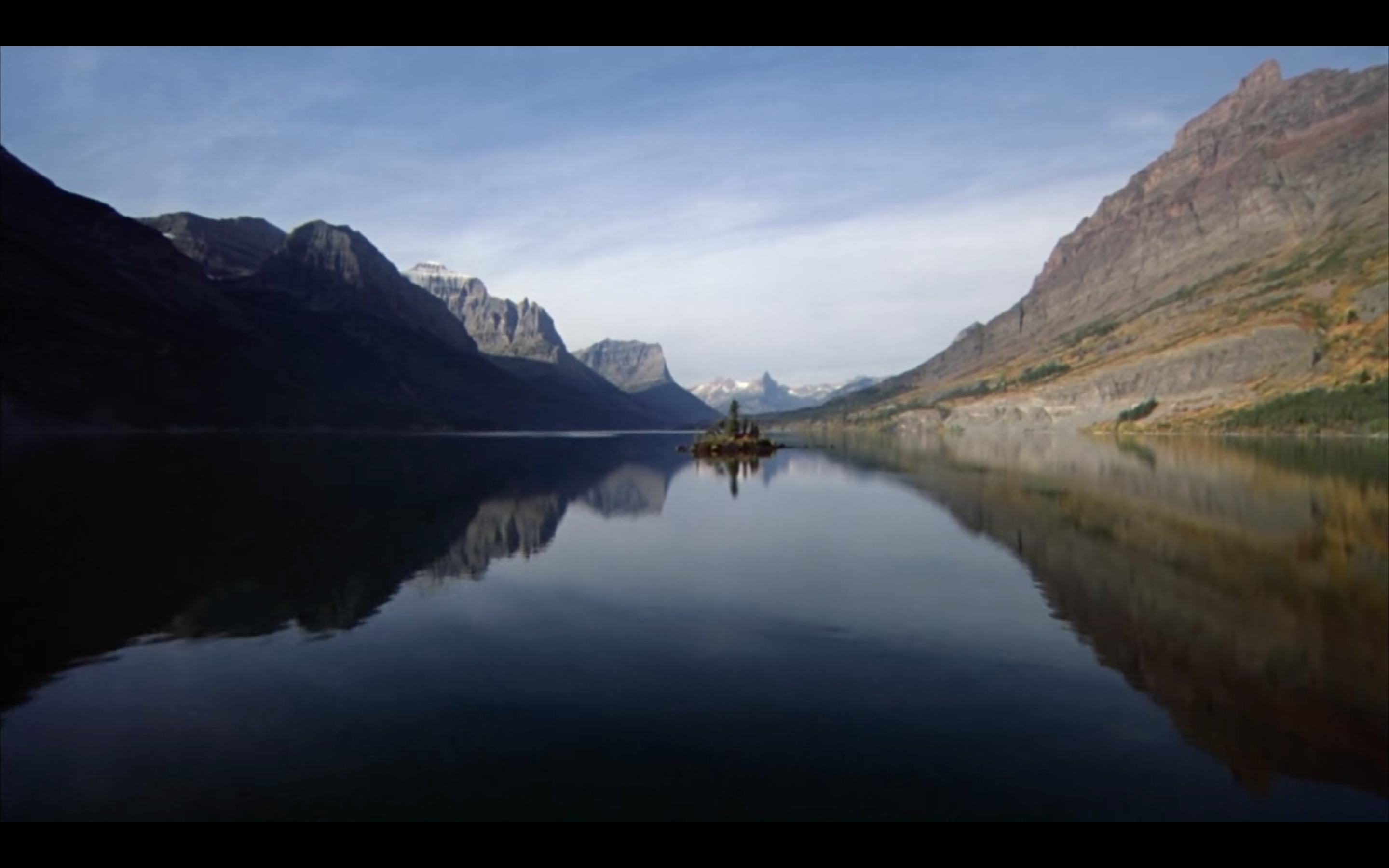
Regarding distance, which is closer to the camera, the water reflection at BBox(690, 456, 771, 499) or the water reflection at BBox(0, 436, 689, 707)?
the water reflection at BBox(0, 436, 689, 707)

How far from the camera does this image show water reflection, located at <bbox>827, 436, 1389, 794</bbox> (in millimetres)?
16500

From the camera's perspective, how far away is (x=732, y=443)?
482 feet

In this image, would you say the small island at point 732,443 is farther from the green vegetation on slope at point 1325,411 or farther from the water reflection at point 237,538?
the green vegetation on slope at point 1325,411

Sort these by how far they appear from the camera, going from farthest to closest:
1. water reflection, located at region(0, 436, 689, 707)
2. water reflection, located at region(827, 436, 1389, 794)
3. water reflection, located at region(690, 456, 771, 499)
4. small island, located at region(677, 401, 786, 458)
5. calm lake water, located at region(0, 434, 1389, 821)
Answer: small island, located at region(677, 401, 786, 458) → water reflection, located at region(690, 456, 771, 499) → water reflection, located at region(0, 436, 689, 707) → water reflection, located at region(827, 436, 1389, 794) → calm lake water, located at region(0, 434, 1389, 821)

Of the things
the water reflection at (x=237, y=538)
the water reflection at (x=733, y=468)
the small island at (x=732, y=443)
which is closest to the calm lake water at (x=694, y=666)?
the water reflection at (x=237, y=538)

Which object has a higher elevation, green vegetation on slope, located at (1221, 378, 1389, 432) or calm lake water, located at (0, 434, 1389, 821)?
green vegetation on slope, located at (1221, 378, 1389, 432)

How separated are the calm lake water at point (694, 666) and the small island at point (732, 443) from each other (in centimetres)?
9266

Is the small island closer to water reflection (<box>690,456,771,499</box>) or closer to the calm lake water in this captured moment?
water reflection (<box>690,456,771,499</box>)

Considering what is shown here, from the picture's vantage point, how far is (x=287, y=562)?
34812 mm

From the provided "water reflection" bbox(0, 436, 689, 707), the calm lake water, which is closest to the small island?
"water reflection" bbox(0, 436, 689, 707)

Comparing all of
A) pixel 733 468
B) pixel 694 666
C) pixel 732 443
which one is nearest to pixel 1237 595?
pixel 694 666

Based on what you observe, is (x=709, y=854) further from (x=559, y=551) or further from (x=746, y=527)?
(x=746, y=527)

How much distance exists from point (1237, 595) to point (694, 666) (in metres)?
21.3

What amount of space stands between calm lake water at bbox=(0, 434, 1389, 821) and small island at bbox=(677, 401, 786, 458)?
304 feet
